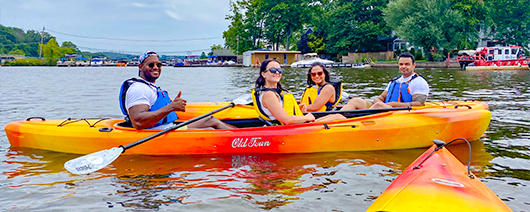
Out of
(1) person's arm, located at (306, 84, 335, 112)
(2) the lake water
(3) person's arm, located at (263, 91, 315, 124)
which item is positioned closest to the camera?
(2) the lake water

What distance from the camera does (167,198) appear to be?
4113 millimetres

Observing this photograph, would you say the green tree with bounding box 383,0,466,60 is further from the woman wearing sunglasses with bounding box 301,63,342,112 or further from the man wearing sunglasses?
the man wearing sunglasses

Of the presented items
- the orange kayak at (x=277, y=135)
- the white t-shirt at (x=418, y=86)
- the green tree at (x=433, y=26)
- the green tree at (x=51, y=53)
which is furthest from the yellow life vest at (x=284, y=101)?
the green tree at (x=51, y=53)

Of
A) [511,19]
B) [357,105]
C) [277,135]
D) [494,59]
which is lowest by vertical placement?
[277,135]

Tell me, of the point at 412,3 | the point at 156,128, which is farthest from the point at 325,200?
the point at 412,3

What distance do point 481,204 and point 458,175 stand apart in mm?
645

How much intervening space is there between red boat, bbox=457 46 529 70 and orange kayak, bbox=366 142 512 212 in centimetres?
3068

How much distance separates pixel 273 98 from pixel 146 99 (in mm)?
1591

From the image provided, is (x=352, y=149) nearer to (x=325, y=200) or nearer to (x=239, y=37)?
(x=325, y=200)

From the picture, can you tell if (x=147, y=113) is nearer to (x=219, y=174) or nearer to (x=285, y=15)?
(x=219, y=174)

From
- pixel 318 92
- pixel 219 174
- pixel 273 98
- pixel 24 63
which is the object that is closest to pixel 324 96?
pixel 318 92

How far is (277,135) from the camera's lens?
5645mm

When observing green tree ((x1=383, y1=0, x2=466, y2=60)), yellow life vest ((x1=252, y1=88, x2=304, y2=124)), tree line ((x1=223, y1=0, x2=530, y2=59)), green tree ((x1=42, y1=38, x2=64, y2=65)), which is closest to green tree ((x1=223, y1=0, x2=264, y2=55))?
tree line ((x1=223, y1=0, x2=530, y2=59))

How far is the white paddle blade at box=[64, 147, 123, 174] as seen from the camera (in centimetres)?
453
